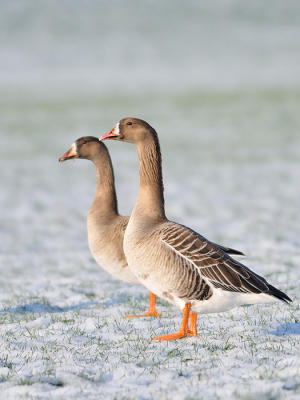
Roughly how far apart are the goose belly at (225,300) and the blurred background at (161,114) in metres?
3.07

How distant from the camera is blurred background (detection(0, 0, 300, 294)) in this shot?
1495 centimetres

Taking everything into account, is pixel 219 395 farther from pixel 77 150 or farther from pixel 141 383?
pixel 77 150

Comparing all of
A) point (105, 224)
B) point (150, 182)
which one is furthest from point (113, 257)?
point (150, 182)

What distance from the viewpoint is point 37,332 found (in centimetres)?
616

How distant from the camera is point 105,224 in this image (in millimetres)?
7969

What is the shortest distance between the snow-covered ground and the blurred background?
4.7 inches

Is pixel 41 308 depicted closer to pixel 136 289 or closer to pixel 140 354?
pixel 136 289

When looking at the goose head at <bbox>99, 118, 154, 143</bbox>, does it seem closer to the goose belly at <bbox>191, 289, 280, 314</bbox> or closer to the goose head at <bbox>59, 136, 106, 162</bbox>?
the goose head at <bbox>59, 136, 106, 162</bbox>

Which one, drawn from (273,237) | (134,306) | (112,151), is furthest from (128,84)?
(134,306)

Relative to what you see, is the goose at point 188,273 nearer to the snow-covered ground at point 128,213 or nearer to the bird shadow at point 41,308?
the snow-covered ground at point 128,213

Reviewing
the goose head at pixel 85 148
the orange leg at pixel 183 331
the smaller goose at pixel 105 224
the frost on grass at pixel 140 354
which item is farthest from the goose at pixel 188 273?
the goose head at pixel 85 148

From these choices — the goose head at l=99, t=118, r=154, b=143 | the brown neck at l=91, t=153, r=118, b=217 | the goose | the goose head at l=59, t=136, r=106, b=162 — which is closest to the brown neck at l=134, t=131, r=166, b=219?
the goose head at l=99, t=118, r=154, b=143

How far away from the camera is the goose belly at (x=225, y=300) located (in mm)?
5496

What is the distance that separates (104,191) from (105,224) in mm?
732
